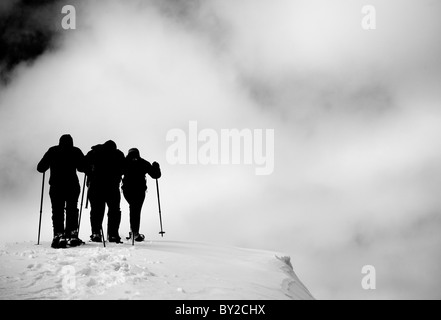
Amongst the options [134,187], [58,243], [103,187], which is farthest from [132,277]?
[134,187]

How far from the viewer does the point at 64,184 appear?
29.8 ft

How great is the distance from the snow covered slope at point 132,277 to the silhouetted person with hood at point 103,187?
7.50 ft

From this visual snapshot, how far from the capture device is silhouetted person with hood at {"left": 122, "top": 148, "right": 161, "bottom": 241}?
10758 mm

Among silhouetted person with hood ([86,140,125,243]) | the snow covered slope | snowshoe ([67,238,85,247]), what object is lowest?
the snow covered slope

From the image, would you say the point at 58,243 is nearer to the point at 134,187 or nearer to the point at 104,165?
the point at 104,165

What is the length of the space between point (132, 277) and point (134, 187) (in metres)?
5.66

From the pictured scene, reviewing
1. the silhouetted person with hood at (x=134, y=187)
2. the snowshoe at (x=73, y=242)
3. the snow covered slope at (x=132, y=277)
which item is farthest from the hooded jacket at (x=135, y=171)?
the snow covered slope at (x=132, y=277)

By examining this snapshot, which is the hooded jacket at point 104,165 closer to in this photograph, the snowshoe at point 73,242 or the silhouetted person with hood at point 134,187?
the silhouetted person with hood at point 134,187

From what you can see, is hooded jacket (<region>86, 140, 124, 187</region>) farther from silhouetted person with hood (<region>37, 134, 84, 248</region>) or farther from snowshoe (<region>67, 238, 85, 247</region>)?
snowshoe (<region>67, 238, 85, 247</region>)

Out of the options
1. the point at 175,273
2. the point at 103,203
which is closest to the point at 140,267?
the point at 175,273

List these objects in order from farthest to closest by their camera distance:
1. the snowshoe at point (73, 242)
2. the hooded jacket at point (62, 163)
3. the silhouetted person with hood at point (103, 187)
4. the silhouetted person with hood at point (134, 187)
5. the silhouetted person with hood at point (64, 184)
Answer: the silhouetted person with hood at point (134, 187), the silhouetted person with hood at point (103, 187), the hooded jacket at point (62, 163), the silhouetted person with hood at point (64, 184), the snowshoe at point (73, 242)

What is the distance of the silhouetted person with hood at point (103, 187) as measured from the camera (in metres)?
9.80

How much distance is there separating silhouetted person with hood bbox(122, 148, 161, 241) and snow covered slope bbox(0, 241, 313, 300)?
3.15 m

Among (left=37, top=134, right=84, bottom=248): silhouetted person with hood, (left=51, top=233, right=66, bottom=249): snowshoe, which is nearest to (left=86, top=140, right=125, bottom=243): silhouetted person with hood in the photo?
A: (left=37, top=134, right=84, bottom=248): silhouetted person with hood
